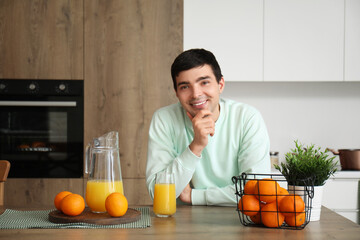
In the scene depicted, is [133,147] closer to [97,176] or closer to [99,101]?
[99,101]

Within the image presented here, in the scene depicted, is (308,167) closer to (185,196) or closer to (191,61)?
(185,196)

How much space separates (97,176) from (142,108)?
172cm

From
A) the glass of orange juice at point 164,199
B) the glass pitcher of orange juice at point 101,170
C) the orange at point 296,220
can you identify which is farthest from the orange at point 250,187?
the glass pitcher of orange juice at point 101,170

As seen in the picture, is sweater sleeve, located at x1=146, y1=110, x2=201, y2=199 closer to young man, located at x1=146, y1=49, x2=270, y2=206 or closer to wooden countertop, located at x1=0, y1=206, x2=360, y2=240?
young man, located at x1=146, y1=49, x2=270, y2=206

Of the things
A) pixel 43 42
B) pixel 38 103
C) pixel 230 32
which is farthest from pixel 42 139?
pixel 230 32

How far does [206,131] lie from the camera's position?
5.45ft

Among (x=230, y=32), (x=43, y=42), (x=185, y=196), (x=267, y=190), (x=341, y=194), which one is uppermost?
(x=230, y=32)

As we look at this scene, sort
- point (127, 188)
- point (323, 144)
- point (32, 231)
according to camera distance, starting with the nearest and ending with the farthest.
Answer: point (32, 231), point (127, 188), point (323, 144)

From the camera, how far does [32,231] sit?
115 centimetres

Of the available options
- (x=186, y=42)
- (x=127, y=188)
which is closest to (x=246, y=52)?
(x=186, y=42)

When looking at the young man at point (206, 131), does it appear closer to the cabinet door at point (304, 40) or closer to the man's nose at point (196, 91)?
the man's nose at point (196, 91)

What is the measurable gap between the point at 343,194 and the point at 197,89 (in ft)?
5.35

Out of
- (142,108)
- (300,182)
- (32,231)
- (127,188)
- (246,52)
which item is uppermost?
(246,52)

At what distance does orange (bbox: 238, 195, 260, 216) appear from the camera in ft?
3.88
